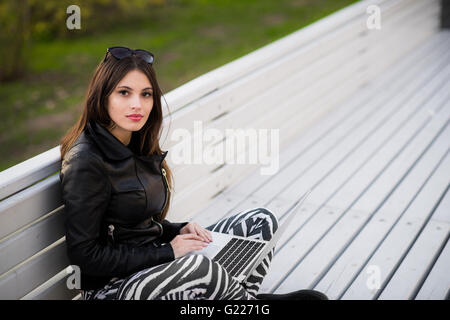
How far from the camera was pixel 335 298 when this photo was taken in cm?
266

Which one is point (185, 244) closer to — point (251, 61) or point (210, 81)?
point (210, 81)

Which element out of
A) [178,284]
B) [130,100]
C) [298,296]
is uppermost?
[130,100]

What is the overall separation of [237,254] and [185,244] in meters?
0.25

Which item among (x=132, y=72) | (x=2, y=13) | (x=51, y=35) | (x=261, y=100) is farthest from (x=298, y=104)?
(x=51, y=35)

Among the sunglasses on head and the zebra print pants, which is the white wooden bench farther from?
the sunglasses on head

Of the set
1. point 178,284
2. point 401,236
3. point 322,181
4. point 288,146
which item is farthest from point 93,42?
point 178,284

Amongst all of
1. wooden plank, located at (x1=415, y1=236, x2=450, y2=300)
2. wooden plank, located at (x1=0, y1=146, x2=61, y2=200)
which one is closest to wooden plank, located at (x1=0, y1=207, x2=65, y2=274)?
wooden plank, located at (x1=0, y1=146, x2=61, y2=200)

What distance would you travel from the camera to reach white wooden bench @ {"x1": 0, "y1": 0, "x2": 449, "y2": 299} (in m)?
2.17

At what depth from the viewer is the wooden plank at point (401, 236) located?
8.93ft

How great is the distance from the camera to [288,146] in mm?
4449

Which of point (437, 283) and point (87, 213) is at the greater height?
point (87, 213)

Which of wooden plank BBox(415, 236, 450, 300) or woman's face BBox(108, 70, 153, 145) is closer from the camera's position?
woman's face BBox(108, 70, 153, 145)

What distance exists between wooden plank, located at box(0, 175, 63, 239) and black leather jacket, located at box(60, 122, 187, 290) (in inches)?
4.7

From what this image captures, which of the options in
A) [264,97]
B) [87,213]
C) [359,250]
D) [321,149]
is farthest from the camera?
[321,149]
